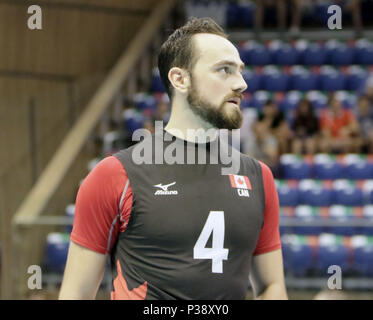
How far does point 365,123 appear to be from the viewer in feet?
27.7

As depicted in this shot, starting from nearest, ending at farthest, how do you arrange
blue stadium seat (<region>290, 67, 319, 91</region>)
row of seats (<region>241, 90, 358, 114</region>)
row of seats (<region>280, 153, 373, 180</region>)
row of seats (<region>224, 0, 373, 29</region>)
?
row of seats (<region>280, 153, 373, 180</region>)
row of seats (<region>241, 90, 358, 114</region>)
blue stadium seat (<region>290, 67, 319, 91</region>)
row of seats (<region>224, 0, 373, 29</region>)

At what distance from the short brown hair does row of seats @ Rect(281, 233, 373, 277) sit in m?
4.43

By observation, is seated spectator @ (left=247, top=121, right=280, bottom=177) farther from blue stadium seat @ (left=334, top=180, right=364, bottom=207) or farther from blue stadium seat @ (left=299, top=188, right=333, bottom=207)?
blue stadium seat @ (left=334, top=180, right=364, bottom=207)

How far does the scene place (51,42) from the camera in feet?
30.7

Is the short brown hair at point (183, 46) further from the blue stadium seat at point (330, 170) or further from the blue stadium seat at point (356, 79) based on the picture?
the blue stadium seat at point (356, 79)

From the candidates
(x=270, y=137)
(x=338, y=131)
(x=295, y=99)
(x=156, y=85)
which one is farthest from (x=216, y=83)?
(x=156, y=85)

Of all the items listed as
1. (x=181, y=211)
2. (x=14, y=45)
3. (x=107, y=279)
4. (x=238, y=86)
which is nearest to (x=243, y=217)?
(x=181, y=211)

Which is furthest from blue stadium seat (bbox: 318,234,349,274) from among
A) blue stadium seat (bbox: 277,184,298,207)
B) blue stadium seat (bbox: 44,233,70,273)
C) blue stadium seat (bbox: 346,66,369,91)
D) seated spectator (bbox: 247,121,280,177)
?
blue stadium seat (bbox: 346,66,369,91)

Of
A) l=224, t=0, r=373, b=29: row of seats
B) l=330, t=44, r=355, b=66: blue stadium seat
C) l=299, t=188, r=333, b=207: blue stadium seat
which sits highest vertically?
l=224, t=0, r=373, b=29: row of seats

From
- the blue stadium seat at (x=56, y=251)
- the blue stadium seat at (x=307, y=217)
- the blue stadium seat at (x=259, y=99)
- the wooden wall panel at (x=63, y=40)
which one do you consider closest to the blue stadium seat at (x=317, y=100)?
the blue stadium seat at (x=259, y=99)

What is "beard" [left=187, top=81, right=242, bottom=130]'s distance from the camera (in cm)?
215
